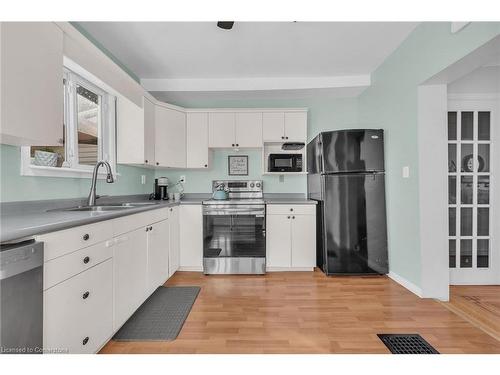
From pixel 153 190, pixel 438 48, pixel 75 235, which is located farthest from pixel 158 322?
pixel 438 48

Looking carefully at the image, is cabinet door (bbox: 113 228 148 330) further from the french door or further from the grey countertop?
the french door

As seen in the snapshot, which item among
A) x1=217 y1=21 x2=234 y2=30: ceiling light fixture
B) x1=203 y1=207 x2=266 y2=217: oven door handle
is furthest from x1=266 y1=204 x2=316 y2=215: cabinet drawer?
x1=217 y1=21 x2=234 y2=30: ceiling light fixture

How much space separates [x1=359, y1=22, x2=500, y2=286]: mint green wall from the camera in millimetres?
1950

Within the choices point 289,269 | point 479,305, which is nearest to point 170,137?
point 289,269

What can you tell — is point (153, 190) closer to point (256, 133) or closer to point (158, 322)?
point (256, 133)

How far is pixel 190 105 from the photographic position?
11.8ft

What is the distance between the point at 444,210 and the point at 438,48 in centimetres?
139

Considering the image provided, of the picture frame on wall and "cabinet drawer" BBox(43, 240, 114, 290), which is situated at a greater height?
the picture frame on wall

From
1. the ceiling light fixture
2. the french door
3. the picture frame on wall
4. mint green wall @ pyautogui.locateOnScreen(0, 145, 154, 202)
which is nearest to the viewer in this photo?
mint green wall @ pyautogui.locateOnScreen(0, 145, 154, 202)

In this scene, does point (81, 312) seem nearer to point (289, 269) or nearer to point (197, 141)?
point (289, 269)

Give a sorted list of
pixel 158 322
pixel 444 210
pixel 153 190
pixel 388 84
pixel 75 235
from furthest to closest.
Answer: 1. pixel 153 190
2. pixel 388 84
3. pixel 444 210
4. pixel 158 322
5. pixel 75 235

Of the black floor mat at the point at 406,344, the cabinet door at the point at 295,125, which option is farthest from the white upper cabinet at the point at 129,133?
the black floor mat at the point at 406,344

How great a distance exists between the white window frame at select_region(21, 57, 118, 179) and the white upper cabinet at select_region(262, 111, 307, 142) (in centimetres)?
184

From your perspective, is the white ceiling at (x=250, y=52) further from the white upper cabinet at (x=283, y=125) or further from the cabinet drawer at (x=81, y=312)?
the cabinet drawer at (x=81, y=312)
